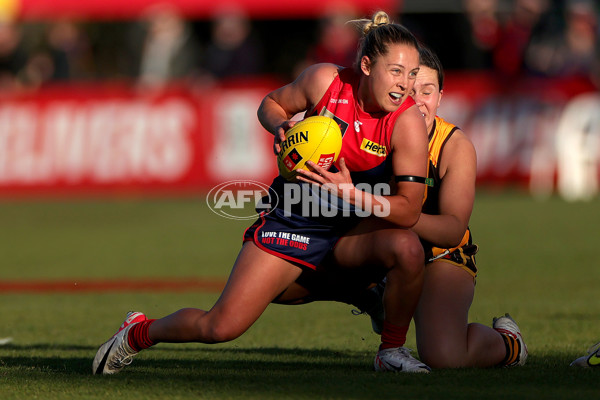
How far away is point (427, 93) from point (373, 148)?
80cm

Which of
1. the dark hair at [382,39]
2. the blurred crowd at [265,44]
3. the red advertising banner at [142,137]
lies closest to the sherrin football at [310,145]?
the dark hair at [382,39]

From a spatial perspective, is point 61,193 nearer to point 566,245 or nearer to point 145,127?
point 145,127

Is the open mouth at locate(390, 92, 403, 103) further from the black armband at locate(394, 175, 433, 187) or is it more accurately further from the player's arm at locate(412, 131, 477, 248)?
the player's arm at locate(412, 131, 477, 248)

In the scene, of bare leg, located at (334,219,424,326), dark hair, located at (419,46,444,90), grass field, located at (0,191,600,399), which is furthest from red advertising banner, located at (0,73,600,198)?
bare leg, located at (334,219,424,326)

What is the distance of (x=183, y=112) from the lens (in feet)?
58.8

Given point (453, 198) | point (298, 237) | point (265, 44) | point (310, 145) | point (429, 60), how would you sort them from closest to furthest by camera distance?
point (310, 145)
point (298, 237)
point (453, 198)
point (429, 60)
point (265, 44)

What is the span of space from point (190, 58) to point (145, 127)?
8.94 feet

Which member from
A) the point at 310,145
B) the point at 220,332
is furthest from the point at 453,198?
the point at 220,332

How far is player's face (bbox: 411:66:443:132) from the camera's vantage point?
19.7ft

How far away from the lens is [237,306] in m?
5.38

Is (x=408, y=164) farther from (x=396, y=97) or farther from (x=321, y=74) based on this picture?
(x=321, y=74)

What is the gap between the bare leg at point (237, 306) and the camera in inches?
212

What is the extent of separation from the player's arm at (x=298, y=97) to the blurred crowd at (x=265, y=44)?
37.3 feet

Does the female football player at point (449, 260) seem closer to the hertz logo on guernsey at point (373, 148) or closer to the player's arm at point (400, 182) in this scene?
the player's arm at point (400, 182)
